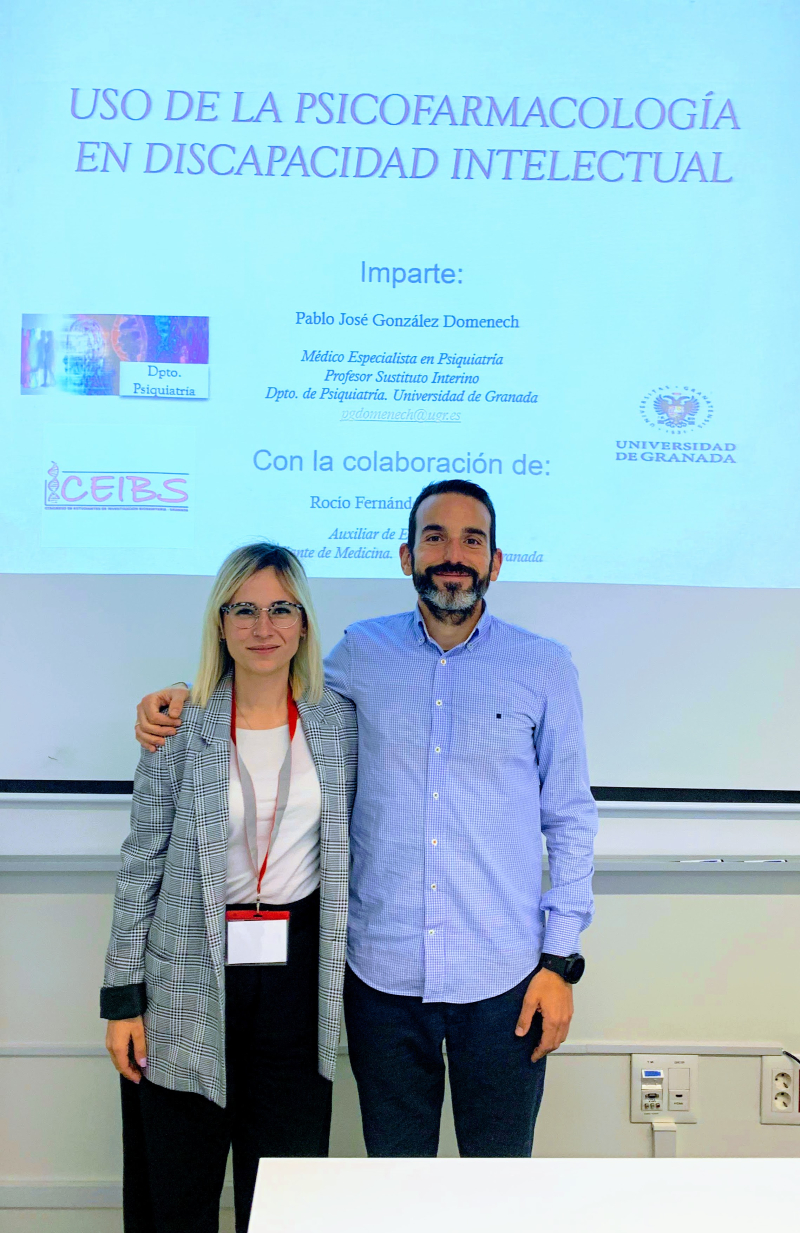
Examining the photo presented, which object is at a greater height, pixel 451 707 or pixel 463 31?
pixel 463 31

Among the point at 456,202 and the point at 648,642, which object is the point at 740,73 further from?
the point at 648,642

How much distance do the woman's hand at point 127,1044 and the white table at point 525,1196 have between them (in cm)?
58

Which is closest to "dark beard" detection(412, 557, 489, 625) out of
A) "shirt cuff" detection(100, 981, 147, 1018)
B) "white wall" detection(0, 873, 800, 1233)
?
"shirt cuff" detection(100, 981, 147, 1018)

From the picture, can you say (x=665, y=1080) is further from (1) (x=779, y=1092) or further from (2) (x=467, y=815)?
(2) (x=467, y=815)

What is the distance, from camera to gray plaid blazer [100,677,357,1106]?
5.05 feet

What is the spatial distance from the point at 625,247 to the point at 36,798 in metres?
1.81

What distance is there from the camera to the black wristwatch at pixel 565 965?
160cm

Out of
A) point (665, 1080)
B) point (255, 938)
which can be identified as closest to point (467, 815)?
point (255, 938)

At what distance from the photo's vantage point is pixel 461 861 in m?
1.62

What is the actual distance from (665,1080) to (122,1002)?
1.33 m

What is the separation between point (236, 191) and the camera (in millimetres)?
2080

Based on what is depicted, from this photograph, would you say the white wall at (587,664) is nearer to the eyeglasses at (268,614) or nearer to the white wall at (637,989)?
the white wall at (637,989)

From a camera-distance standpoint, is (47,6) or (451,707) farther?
(47,6)

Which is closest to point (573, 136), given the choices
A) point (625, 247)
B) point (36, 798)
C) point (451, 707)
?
point (625, 247)
